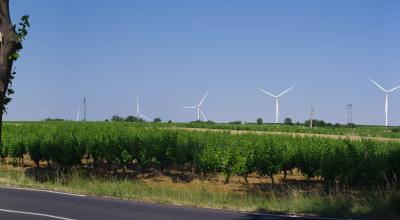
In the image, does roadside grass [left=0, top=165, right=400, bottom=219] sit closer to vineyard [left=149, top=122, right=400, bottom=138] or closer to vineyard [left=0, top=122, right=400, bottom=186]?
vineyard [left=0, top=122, right=400, bottom=186]

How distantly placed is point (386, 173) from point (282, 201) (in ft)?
32.4

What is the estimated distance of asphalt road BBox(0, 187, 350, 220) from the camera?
1230cm

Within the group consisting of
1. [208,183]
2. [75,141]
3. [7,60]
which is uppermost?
[7,60]

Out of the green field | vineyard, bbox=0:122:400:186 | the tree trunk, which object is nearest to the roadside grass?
the green field

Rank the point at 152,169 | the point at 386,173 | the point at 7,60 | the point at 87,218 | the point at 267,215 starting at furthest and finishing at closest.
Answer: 1. the point at 152,169
2. the point at 386,173
3. the point at 267,215
4. the point at 87,218
5. the point at 7,60

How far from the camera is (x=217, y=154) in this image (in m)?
26.2

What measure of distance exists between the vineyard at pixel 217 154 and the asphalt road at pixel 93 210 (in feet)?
35.8

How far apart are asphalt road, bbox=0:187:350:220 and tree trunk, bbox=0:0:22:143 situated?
302 cm

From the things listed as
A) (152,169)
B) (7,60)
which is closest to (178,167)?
(152,169)

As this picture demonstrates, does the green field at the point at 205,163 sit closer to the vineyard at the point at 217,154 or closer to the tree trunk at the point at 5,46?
the vineyard at the point at 217,154

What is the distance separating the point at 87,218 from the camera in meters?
12.0

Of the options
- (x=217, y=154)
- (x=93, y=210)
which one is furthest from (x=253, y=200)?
(x=217, y=154)

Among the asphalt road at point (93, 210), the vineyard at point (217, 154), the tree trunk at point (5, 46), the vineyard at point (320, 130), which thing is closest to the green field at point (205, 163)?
the vineyard at point (217, 154)

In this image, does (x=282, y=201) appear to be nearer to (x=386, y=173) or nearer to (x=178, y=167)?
(x=386, y=173)
